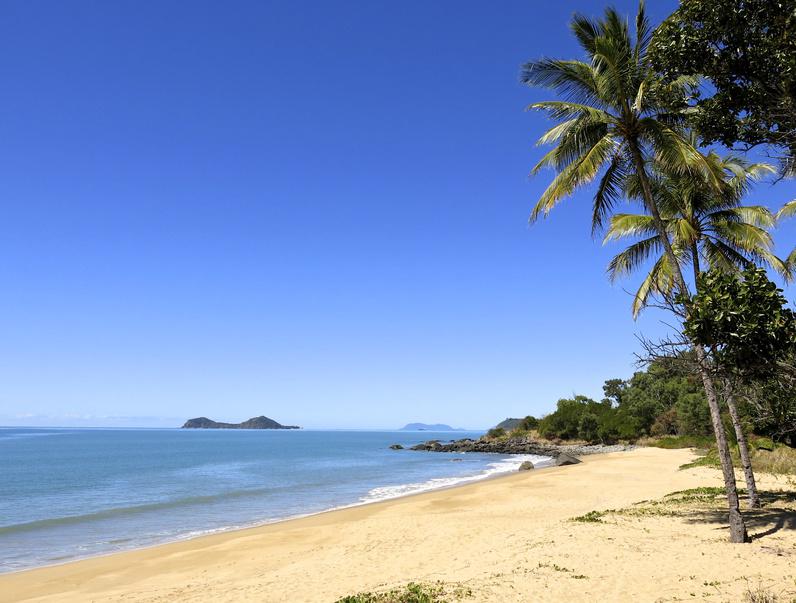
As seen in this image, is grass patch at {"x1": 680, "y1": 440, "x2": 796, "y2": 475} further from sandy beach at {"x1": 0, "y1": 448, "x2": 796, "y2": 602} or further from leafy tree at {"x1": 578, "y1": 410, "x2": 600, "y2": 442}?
leafy tree at {"x1": 578, "y1": 410, "x2": 600, "y2": 442}

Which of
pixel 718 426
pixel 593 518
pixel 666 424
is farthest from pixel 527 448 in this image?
pixel 718 426

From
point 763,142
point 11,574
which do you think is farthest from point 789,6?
point 11,574

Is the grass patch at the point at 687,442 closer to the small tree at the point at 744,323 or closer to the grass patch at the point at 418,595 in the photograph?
the grass patch at the point at 418,595

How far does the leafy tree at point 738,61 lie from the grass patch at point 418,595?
343 inches

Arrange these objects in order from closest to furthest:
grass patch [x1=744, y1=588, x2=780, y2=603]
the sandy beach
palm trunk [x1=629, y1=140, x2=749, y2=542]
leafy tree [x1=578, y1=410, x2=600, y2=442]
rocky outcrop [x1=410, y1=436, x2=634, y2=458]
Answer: grass patch [x1=744, y1=588, x2=780, y2=603] < the sandy beach < palm trunk [x1=629, y1=140, x2=749, y2=542] < rocky outcrop [x1=410, y1=436, x2=634, y2=458] < leafy tree [x1=578, y1=410, x2=600, y2=442]

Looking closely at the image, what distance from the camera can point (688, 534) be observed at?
39.9ft

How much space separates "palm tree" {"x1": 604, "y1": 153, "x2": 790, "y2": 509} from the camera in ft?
48.7

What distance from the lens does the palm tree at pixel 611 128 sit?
12.1 metres

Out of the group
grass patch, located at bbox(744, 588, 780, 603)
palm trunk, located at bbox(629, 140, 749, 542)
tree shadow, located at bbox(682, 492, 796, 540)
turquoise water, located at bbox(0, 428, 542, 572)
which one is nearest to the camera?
grass patch, located at bbox(744, 588, 780, 603)

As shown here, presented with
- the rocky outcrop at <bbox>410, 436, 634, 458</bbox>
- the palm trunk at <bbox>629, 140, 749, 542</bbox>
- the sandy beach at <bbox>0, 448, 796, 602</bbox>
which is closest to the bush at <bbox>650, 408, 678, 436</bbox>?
the rocky outcrop at <bbox>410, 436, 634, 458</bbox>

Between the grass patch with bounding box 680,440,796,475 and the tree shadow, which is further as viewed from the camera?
the grass patch with bounding box 680,440,796,475

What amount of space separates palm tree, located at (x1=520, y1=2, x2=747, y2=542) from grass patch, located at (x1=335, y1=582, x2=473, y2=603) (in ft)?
22.6

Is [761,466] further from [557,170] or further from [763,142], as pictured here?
[763,142]

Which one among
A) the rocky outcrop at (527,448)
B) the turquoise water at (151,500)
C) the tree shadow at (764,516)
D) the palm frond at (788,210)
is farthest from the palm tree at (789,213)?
the rocky outcrop at (527,448)
